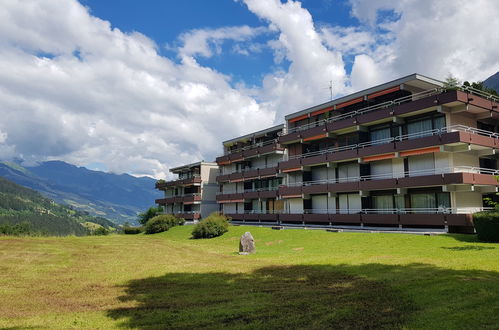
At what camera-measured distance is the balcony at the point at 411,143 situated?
32.0m

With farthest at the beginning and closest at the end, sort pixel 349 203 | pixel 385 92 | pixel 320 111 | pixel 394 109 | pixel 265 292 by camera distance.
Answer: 1. pixel 320 111
2. pixel 349 203
3. pixel 385 92
4. pixel 394 109
5. pixel 265 292

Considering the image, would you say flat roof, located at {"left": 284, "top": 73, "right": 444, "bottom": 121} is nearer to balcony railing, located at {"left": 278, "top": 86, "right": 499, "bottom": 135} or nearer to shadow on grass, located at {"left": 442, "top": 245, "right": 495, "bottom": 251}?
balcony railing, located at {"left": 278, "top": 86, "right": 499, "bottom": 135}

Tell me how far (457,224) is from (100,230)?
80.5 metres

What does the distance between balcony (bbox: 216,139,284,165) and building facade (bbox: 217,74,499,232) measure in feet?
1.63

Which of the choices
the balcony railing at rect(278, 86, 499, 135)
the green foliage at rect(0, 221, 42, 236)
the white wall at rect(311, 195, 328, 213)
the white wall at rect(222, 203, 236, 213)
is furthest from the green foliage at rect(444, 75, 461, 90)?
the green foliage at rect(0, 221, 42, 236)

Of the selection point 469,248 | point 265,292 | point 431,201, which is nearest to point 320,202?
point 431,201

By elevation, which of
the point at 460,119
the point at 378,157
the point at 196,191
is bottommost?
the point at 196,191

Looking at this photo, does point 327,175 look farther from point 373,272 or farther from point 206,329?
point 206,329

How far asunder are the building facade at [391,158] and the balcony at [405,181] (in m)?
0.09

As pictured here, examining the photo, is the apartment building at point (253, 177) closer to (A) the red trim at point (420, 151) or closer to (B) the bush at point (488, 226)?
(A) the red trim at point (420, 151)

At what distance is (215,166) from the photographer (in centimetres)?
7756

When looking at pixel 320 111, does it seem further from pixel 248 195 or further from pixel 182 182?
pixel 182 182

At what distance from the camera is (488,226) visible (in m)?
24.6

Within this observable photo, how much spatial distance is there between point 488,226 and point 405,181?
35.7 ft
